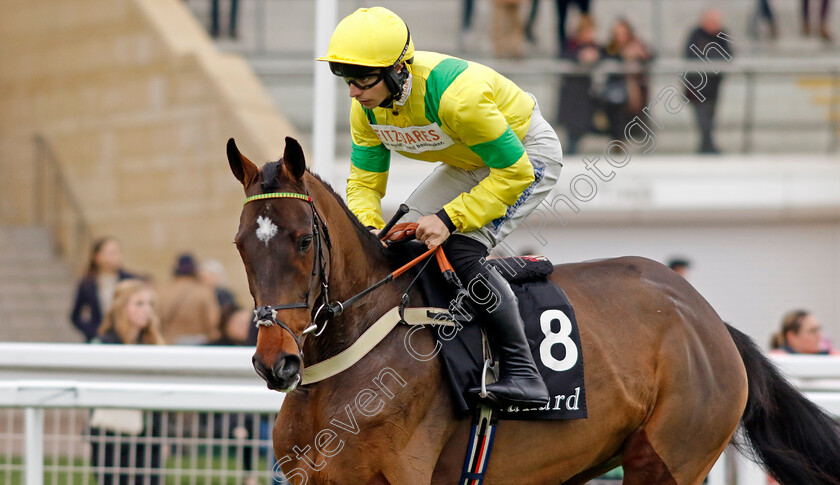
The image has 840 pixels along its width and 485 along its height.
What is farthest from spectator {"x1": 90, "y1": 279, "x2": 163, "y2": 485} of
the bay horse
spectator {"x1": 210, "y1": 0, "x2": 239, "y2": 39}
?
spectator {"x1": 210, "y1": 0, "x2": 239, "y2": 39}

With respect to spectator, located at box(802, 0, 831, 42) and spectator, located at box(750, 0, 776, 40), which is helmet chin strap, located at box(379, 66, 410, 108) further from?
spectator, located at box(802, 0, 831, 42)

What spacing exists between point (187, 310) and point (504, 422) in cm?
Answer: 490

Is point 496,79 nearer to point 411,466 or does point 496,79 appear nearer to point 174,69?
point 411,466

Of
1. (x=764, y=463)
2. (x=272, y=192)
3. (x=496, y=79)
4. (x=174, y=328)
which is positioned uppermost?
(x=496, y=79)

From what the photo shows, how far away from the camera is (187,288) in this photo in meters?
8.10

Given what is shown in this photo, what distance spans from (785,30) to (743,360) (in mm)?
10143

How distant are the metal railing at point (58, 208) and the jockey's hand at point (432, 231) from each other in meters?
8.63

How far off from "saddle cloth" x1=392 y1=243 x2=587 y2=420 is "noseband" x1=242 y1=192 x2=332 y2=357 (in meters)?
0.46

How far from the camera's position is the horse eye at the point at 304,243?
307 cm

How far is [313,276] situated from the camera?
314 cm

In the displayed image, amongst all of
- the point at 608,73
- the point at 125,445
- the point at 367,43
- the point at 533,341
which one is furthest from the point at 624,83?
the point at 367,43

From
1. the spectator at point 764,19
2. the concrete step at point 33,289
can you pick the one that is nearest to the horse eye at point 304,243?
the concrete step at point 33,289

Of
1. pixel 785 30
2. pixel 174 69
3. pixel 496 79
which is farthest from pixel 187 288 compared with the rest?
pixel 785 30

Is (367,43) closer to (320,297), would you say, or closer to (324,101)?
(320,297)
